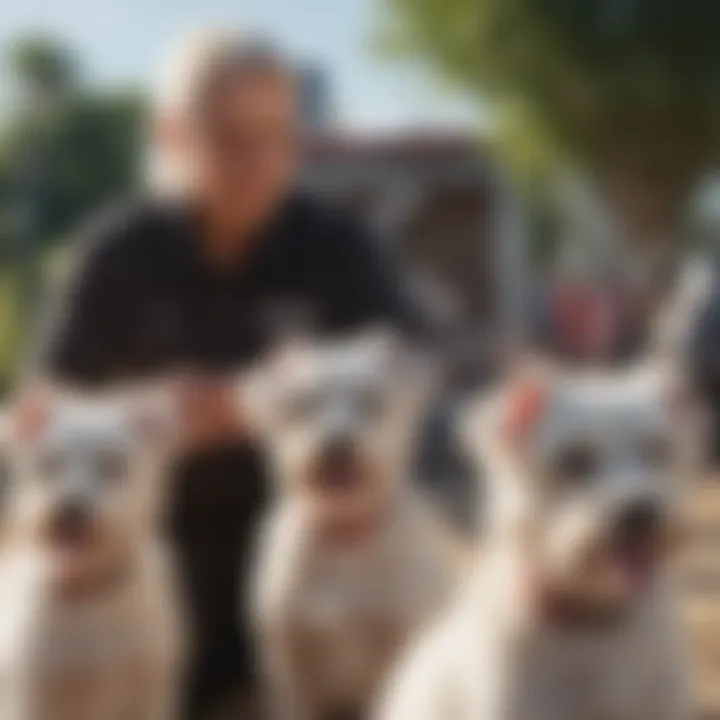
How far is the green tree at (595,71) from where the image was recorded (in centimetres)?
360

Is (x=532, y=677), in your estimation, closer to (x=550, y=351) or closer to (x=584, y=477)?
(x=584, y=477)

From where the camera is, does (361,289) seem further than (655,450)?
Yes

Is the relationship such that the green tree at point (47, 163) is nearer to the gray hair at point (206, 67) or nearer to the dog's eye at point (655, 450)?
the gray hair at point (206, 67)

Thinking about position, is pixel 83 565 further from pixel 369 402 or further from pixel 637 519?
pixel 637 519

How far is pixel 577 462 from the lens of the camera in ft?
2.95

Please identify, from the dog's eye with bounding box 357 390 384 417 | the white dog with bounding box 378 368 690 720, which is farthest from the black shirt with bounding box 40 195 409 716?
the white dog with bounding box 378 368 690 720

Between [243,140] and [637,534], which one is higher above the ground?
[243,140]

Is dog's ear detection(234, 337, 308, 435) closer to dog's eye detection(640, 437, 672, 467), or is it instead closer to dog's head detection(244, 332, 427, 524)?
dog's head detection(244, 332, 427, 524)

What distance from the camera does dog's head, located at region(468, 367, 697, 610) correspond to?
88 centimetres

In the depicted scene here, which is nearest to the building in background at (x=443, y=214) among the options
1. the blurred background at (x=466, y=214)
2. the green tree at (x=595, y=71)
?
the blurred background at (x=466, y=214)

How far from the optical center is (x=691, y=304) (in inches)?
58.0

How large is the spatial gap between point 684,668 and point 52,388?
47 cm

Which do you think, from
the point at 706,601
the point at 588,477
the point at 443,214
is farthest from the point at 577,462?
the point at 443,214

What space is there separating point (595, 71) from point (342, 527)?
9.55 feet
